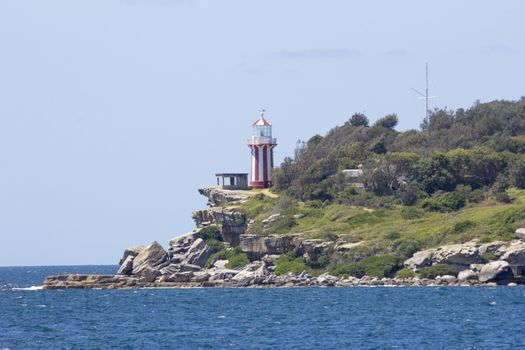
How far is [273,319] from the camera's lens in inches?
2648

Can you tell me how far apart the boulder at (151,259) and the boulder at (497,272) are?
26.8 meters

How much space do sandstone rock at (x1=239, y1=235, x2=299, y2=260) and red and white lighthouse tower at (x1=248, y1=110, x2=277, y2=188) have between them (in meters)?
13.5

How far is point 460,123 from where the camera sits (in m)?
117

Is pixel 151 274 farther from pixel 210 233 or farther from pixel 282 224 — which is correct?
pixel 282 224

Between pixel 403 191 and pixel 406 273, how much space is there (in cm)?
1658

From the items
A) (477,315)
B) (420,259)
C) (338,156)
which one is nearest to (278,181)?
(338,156)

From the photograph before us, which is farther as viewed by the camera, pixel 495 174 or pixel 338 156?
pixel 338 156

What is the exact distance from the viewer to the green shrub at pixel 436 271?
8519cm

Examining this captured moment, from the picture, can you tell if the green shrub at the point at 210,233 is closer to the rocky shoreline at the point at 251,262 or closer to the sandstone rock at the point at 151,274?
the rocky shoreline at the point at 251,262

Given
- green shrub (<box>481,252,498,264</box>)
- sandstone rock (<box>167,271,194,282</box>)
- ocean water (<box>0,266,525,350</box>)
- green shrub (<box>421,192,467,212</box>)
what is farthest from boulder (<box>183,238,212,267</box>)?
green shrub (<box>481,252,498,264</box>)

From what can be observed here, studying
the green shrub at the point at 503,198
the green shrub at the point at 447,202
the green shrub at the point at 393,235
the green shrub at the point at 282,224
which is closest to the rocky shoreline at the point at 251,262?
the green shrub at the point at 282,224

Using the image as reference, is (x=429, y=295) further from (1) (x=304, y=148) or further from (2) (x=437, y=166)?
(1) (x=304, y=148)

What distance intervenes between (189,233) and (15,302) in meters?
21.9

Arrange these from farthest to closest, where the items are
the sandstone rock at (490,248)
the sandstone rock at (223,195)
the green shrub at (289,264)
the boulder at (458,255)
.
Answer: the sandstone rock at (223,195)
the green shrub at (289,264)
the boulder at (458,255)
the sandstone rock at (490,248)
